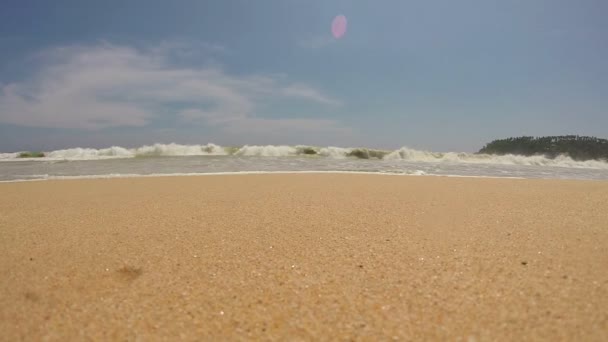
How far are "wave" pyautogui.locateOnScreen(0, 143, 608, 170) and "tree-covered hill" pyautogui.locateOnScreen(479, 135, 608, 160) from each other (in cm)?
71

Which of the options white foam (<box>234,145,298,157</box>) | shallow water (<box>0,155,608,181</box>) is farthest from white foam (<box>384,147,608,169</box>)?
shallow water (<box>0,155,608,181</box>)

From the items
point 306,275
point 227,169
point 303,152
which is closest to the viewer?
point 306,275

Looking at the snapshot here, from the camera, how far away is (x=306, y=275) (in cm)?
143

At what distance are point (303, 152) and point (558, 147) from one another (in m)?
13.5

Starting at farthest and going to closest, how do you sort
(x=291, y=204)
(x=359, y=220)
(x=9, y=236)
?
(x=291, y=204) → (x=359, y=220) → (x=9, y=236)

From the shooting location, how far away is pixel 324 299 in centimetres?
122

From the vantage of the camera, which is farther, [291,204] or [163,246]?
[291,204]

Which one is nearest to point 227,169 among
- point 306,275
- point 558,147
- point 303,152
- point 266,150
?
point 306,275

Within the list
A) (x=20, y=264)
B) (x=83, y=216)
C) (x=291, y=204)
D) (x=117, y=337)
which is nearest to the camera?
(x=117, y=337)

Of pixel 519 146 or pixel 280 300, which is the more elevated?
pixel 519 146

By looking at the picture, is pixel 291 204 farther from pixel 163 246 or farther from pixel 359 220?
pixel 163 246

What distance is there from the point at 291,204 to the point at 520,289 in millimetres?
1956

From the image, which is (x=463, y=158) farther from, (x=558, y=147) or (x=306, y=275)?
(x=306, y=275)

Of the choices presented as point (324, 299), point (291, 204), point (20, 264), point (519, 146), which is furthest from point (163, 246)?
point (519, 146)
